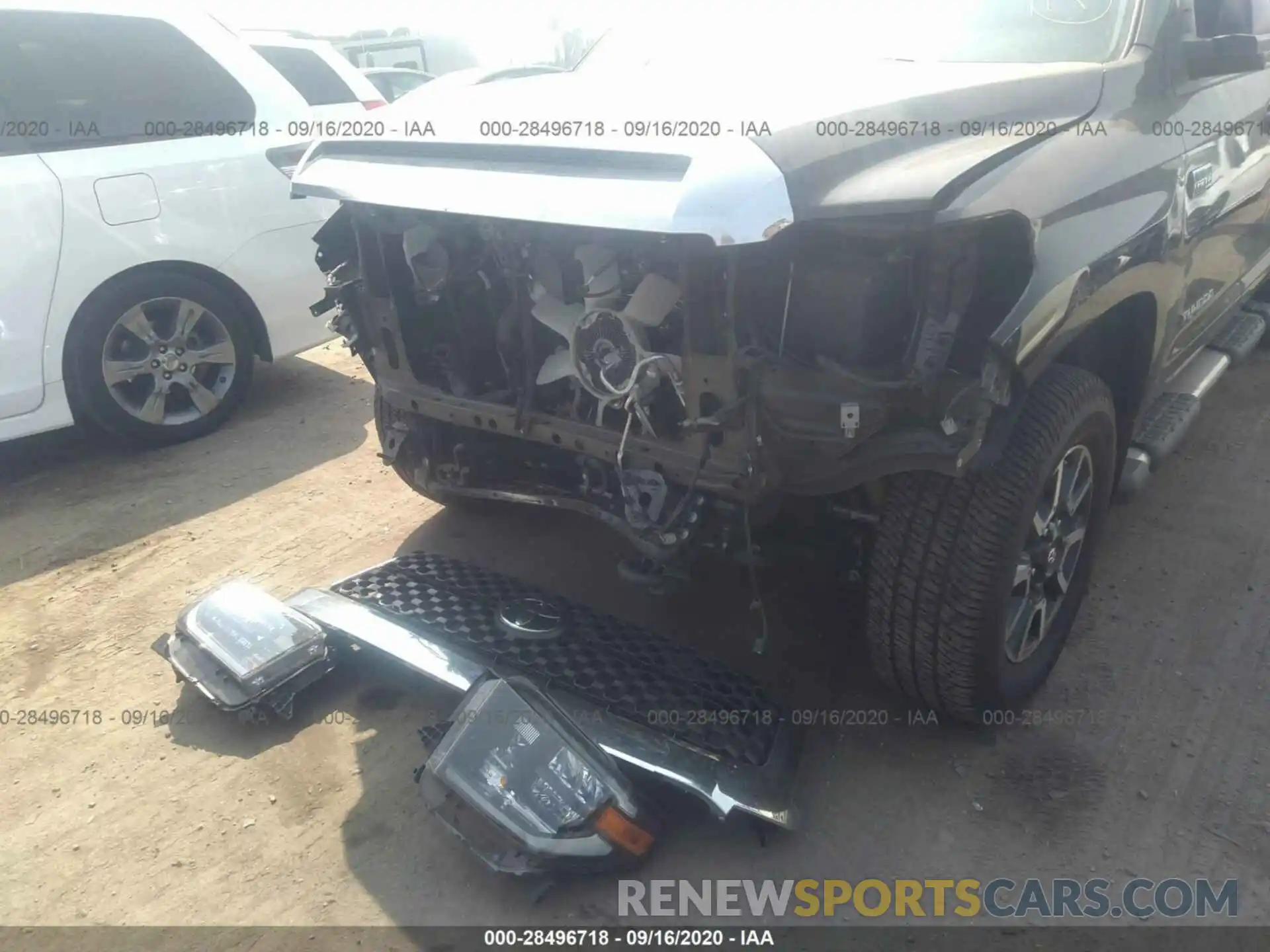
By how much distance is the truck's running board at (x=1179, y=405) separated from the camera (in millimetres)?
2895

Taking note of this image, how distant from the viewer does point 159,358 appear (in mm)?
4152

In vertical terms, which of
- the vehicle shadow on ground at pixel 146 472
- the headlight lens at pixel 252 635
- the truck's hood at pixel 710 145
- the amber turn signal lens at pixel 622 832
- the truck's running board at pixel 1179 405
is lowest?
the vehicle shadow on ground at pixel 146 472

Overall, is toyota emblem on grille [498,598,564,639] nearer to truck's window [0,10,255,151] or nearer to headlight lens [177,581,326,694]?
headlight lens [177,581,326,694]

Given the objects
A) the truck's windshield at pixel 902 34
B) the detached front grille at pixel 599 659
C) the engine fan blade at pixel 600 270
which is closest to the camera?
the engine fan blade at pixel 600 270

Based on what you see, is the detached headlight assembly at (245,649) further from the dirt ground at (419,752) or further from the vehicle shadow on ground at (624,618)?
the vehicle shadow on ground at (624,618)

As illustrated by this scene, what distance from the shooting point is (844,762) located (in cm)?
239

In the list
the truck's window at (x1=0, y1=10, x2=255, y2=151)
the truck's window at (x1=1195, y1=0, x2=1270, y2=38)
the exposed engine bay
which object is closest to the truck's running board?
the truck's window at (x1=1195, y1=0, x2=1270, y2=38)

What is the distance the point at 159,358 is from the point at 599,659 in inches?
111

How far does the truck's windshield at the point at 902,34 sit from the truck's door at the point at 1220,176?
0.35 metres

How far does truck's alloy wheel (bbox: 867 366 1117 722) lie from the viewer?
82.1 inches

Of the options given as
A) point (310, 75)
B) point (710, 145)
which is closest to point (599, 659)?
point (710, 145)

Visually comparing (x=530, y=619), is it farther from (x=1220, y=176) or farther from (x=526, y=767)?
(x=1220, y=176)

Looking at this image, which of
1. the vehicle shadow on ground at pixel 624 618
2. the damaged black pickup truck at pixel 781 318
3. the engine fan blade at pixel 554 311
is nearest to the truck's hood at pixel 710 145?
the damaged black pickup truck at pixel 781 318

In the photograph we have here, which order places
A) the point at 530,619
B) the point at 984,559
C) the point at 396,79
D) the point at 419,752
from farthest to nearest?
the point at 396,79 → the point at 530,619 → the point at 419,752 → the point at 984,559
